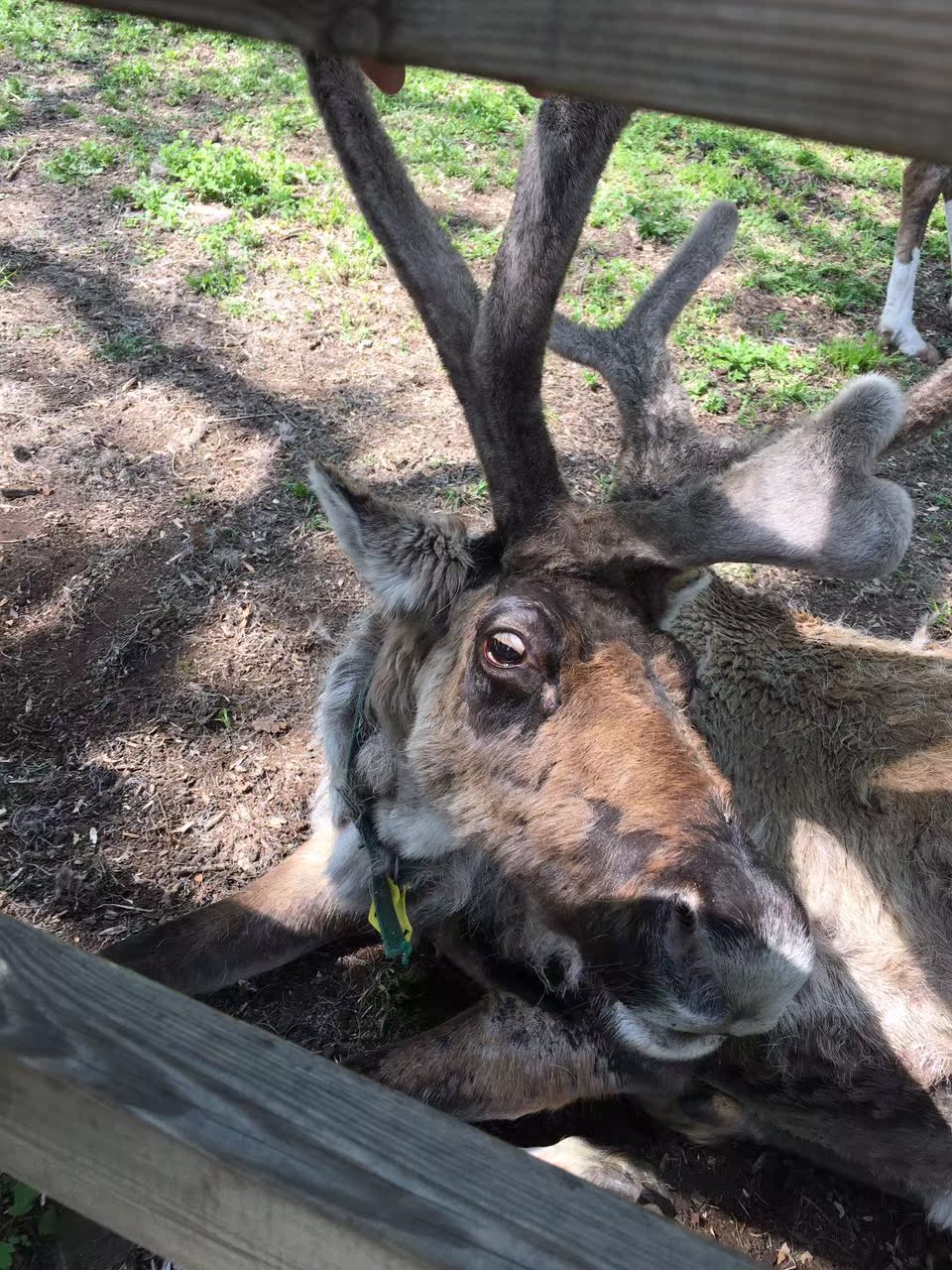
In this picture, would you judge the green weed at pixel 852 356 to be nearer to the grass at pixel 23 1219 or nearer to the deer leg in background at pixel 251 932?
the deer leg in background at pixel 251 932

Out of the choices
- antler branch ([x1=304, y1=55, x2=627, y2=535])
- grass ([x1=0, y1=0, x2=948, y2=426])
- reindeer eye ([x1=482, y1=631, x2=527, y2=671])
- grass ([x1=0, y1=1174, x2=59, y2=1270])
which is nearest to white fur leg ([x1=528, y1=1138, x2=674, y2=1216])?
grass ([x1=0, y1=1174, x2=59, y2=1270])

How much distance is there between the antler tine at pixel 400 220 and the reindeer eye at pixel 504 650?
869 mm

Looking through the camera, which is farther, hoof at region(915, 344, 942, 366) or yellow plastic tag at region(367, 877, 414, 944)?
hoof at region(915, 344, 942, 366)

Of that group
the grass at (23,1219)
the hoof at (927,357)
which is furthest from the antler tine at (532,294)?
the hoof at (927,357)

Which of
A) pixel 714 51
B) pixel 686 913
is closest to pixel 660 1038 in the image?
pixel 686 913

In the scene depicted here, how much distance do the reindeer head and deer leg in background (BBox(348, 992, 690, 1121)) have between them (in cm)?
35

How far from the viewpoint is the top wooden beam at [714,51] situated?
2.69 feet

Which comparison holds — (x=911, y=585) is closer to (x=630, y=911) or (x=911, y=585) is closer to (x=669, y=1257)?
(x=630, y=911)

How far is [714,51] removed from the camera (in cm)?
86

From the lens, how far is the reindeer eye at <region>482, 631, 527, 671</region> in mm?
3061

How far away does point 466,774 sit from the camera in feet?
10.6

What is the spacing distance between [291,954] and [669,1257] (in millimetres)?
2989

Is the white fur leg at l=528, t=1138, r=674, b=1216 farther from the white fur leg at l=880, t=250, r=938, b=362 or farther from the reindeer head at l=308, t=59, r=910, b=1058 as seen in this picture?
the white fur leg at l=880, t=250, r=938, b=362

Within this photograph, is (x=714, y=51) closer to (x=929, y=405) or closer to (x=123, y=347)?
(x=929, y=405)
